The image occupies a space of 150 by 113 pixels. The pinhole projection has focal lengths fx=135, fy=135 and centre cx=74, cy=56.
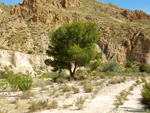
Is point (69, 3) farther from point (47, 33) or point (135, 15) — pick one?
point (135, 15)

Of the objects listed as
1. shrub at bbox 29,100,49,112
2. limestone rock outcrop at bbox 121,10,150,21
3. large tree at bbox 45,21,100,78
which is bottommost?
shrub at bbox 29,100,49,112

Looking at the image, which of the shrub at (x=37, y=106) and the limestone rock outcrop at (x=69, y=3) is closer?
the shrub at (x=37, y=106)

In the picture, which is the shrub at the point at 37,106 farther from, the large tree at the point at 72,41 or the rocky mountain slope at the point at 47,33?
→ the rocky mountain slope at the point at 47,33

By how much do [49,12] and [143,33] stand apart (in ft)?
132

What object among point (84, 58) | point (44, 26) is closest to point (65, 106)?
point (84, 58)

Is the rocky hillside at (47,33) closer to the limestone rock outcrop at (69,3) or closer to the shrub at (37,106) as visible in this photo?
the limestone rock outcrop at (69,3)

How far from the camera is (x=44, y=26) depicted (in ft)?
167

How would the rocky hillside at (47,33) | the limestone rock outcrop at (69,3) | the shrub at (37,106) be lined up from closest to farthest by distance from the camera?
the shrub at (37,106) → the rocky hillside at (47,33) → the limestone rock outcrop at (69,3)

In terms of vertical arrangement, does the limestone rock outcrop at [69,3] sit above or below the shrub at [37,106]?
above

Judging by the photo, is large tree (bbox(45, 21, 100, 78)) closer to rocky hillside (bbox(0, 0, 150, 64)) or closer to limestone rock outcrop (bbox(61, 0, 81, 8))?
rocky hillside (bbox(0, 0, 150, 64))

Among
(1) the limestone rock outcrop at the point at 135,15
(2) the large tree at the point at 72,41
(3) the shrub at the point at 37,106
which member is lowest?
(3) the shrub at the point at 37,106

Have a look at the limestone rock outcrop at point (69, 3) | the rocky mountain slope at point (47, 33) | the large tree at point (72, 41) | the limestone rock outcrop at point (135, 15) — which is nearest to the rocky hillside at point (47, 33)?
the rocky mountain slope at point (47, 33)

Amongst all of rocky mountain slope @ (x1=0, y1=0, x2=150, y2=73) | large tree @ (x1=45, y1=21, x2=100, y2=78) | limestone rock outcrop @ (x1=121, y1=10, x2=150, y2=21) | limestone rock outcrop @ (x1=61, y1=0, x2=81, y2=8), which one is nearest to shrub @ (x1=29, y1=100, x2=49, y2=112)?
large tree @ (x1=45, y1=21, x2=100, y2=78)

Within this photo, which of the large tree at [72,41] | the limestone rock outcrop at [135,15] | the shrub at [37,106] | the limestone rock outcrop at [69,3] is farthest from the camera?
the limestone rock outcrop at [135,15]
